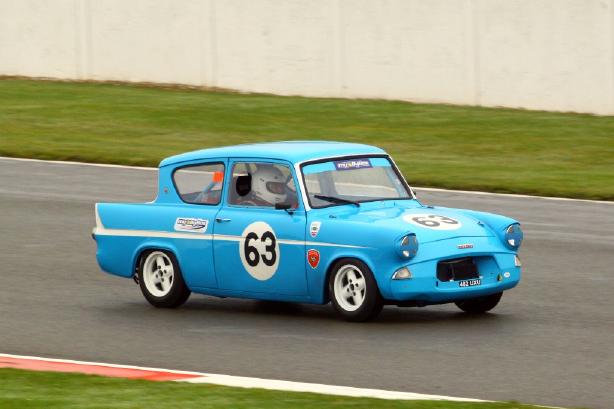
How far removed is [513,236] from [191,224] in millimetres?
2770

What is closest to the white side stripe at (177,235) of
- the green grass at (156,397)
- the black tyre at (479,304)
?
the black tyre at (479,304)

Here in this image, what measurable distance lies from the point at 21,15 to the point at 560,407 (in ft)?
86.3

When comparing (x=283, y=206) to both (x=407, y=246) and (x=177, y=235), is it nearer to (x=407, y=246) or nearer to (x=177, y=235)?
(x=177, y=235)

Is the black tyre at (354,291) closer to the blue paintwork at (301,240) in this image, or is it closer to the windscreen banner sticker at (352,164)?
the blue paintwork at (301,240)

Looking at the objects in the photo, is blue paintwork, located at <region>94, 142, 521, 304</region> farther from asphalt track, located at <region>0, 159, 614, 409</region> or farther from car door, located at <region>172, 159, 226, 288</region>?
asphalt track, located at <region>0, 159, 614, 409</region>

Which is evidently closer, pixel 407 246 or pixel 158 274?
pixel 407 246

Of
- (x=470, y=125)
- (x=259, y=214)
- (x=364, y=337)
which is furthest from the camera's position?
(x=470, y=125)

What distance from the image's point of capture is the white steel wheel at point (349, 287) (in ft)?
36.1

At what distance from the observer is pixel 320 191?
38.3 ft

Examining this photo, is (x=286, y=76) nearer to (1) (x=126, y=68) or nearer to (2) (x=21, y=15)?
(1) (x=126, y=68)

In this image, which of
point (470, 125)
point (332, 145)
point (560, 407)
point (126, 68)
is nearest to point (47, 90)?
point (126, 68)

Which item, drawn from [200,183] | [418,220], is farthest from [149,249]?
[418,220]

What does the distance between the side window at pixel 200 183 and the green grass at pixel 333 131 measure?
7.93 meters

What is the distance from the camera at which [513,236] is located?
1145 centimetres
